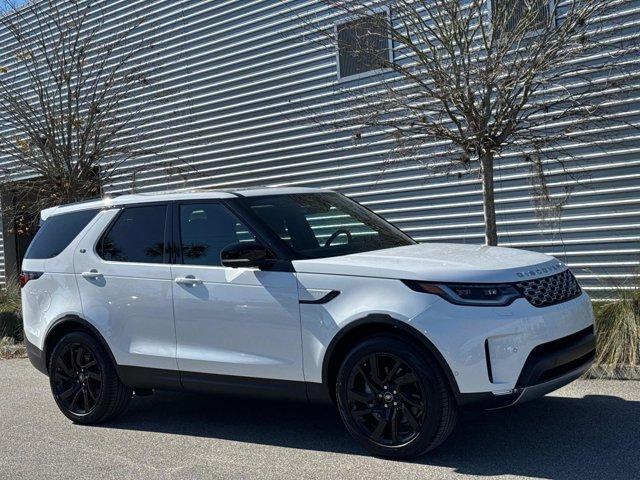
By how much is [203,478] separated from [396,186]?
6.81 metres

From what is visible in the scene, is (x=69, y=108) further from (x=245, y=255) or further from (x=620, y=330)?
(x=620, y=330)

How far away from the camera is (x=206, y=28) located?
531 inches

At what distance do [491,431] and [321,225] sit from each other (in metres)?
1.86

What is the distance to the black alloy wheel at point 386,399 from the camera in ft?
16.3

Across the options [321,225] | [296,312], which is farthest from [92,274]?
[296,312]

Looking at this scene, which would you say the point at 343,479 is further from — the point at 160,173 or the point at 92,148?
the point at 160,173

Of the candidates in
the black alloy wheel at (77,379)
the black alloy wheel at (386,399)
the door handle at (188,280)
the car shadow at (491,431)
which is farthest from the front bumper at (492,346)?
the black alloy wheel at (77,379)

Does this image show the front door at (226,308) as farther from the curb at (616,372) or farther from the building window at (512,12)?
the building window at (512,12)

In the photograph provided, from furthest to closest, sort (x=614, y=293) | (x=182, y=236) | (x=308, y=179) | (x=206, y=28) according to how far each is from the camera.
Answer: (x=206, y=28), (x=308, y=179), (x=614, y=293), (x=182, y=236)

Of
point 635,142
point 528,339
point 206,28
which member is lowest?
point 528,339

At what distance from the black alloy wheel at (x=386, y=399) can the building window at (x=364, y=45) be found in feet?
12.1

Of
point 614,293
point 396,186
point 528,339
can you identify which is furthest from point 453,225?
point 528,339

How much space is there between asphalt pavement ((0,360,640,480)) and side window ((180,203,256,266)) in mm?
1323

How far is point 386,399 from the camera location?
5035 mm
